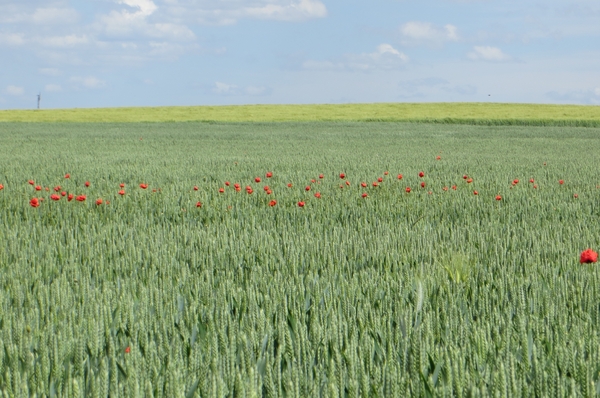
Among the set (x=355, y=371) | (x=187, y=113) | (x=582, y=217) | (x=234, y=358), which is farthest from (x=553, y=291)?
(x=187, y=113)

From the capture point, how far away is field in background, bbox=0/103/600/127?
4253cm

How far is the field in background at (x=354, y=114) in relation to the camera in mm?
42531

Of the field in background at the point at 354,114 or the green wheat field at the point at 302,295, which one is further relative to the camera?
the field in background at the point at 354,114

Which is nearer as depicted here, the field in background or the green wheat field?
the green wheat field

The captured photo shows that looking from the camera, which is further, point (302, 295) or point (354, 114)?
point (354, 114)

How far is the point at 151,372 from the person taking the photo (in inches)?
94.2

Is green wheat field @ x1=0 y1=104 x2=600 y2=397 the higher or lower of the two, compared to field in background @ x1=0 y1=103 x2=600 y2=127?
lower

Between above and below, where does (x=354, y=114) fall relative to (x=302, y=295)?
above

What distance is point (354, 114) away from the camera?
159 feet

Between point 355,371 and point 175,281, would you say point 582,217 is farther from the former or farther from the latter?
point 355,371

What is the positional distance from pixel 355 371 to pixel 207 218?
4671mm

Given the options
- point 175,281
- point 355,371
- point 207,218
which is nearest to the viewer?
point 355,371

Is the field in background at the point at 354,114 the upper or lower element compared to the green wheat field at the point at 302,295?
upper

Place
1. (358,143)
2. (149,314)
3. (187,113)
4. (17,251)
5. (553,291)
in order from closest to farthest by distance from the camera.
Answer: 1. (149,314)
2. (553,291)
3. (17,251)
4. (358,143)
5. (187,113)
